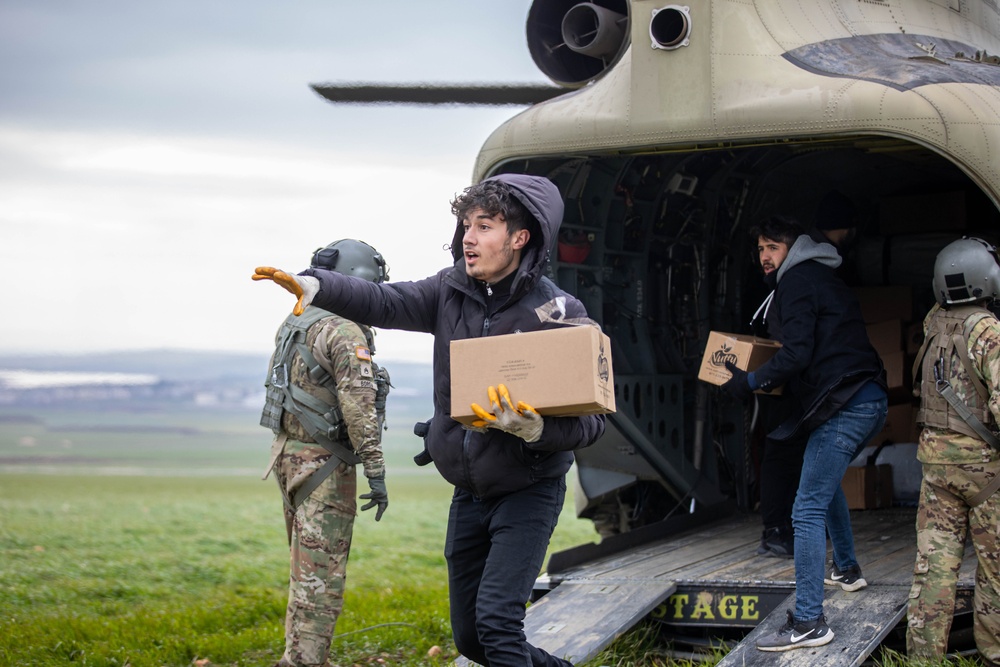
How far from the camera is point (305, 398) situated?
18.4 ft

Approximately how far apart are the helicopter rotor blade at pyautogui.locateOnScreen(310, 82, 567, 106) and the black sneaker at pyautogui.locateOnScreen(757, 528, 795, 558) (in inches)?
156

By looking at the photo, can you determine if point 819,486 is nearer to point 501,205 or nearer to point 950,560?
point 950,560

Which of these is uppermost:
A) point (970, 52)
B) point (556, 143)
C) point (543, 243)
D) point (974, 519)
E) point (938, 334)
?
point (970, 52)

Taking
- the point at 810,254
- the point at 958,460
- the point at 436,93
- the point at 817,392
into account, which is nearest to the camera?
the point at 958,460

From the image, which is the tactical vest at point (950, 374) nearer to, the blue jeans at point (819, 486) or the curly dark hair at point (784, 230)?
the blue jeans at point (819, 486)

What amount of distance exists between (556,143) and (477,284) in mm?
2181

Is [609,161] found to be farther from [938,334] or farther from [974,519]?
[974,519]

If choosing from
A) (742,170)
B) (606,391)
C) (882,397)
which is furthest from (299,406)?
(742,170)

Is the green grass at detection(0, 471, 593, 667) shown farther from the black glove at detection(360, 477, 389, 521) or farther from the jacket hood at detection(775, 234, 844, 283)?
the jacket hood at detection(775, 234, 844, 283)

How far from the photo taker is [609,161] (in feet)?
22.9

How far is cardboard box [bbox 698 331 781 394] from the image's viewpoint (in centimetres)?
593

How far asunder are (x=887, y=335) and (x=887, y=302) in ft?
0.75

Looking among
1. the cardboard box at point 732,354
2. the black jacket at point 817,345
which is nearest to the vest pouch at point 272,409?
the cardboard box at point 732,354

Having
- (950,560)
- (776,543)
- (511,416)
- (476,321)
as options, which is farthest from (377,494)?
(950,560)
